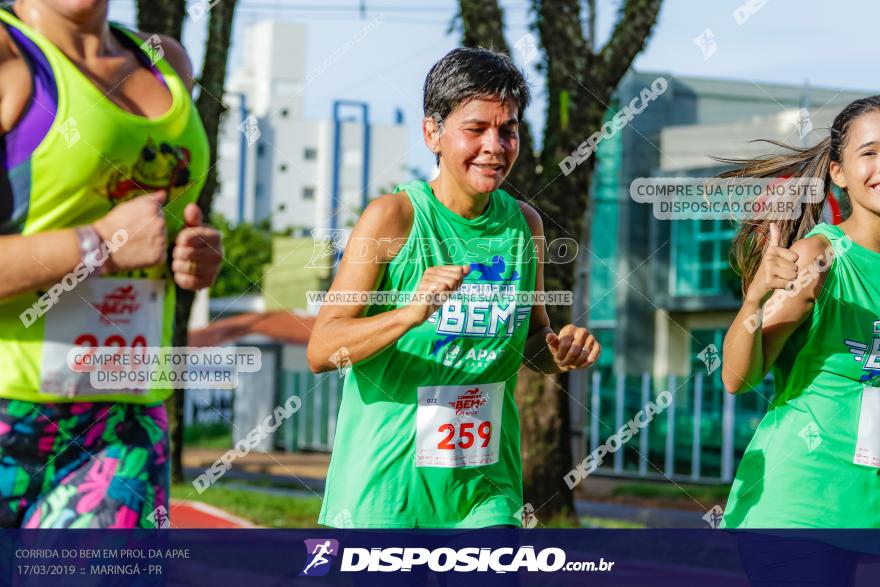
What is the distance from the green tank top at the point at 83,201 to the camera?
250 cm

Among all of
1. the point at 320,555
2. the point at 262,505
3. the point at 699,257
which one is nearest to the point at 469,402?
the point at 320,555

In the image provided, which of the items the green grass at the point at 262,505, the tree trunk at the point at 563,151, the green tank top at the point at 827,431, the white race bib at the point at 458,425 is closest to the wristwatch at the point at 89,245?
the white race bib at the point at 458,425

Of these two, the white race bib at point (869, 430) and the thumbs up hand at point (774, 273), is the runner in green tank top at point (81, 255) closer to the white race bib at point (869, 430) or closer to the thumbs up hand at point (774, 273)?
the thumbs up hand at point (774, 273)

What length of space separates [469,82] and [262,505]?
776cm

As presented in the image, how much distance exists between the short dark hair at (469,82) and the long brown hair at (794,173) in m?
0.74

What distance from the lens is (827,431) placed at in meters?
2.85

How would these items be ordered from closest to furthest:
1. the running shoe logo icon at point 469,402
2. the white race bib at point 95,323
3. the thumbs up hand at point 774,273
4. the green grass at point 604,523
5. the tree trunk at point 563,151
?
the white race bib at point 95,323 → the thumbs up hand at point 774,273 → the running shoe logo icon at point 469,402 → the tree trunk at point 563,151 → the green grass at point 604,523

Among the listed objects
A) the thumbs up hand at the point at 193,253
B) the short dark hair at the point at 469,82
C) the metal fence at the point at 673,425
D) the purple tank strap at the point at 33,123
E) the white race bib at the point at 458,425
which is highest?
the short dark hair at the point at 469,82

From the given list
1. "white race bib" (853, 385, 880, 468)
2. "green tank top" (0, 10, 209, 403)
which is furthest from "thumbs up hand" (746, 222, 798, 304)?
"green tank top" (0, 10, 209, 403)

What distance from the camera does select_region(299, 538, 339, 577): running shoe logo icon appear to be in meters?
3.03

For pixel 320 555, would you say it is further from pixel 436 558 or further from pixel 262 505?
pixel 262 505

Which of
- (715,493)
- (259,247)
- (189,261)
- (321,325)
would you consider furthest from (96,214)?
(259,247)

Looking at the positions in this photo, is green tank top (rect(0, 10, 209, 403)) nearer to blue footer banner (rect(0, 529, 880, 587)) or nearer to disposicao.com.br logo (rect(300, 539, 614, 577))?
blue footer banner (rect(0, 529, 880, 587))

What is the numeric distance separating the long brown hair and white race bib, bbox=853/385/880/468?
0.50m
